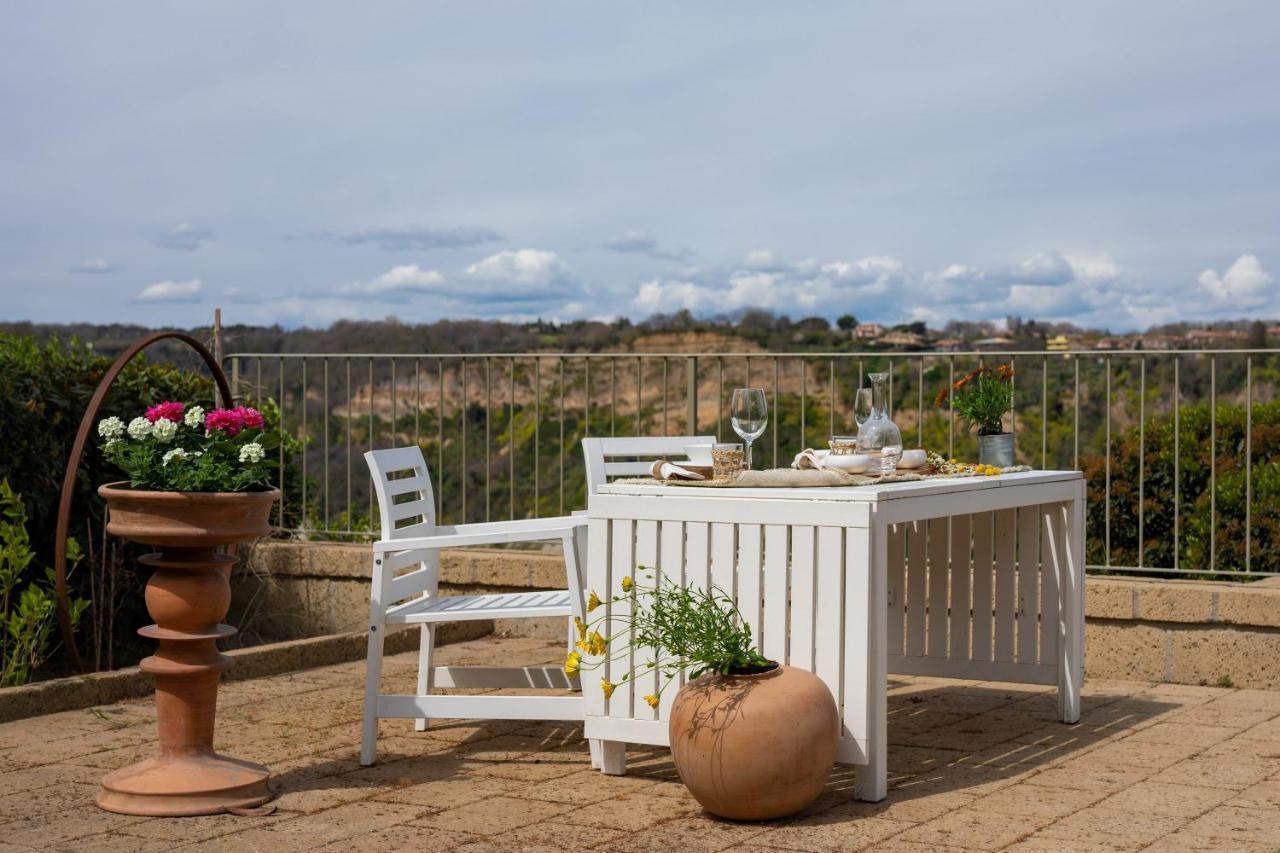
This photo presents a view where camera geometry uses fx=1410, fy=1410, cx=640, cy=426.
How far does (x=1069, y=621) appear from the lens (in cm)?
478

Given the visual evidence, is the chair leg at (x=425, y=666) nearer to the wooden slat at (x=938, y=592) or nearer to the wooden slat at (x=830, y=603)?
the wooden slat at (x=830, y=603)

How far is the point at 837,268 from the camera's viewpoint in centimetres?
2259

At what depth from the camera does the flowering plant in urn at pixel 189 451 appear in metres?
3.77

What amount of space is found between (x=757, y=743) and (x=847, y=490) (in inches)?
27.3

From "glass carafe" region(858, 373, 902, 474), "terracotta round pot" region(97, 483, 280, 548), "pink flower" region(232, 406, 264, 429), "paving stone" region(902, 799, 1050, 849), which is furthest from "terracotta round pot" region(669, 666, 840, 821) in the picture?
"pink flower" region(232, 406, 264, 429)

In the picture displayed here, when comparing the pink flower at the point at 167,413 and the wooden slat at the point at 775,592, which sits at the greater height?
the pink flower at the point at 167,413

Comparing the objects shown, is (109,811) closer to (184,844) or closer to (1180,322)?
(184,844)

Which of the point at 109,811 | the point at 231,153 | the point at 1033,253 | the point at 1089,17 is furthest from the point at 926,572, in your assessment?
the point at 1033,253

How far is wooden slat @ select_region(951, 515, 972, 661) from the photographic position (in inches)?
193

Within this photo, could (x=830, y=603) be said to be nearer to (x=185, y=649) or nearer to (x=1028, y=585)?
(x=1028, y=585)

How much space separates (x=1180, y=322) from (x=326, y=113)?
14.0m

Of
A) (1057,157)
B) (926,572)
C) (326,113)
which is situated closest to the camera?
(926,572)

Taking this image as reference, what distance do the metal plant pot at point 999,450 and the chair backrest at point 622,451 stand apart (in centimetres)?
95

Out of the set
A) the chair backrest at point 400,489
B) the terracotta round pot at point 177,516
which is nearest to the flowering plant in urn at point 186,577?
the terracotta round pot at point 177,516
